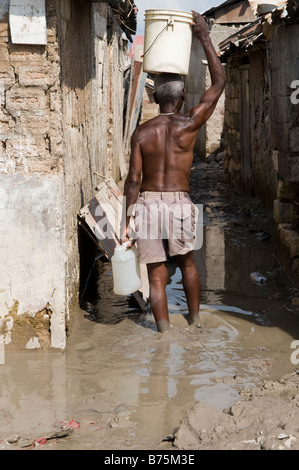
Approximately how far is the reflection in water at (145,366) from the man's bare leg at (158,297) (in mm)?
92

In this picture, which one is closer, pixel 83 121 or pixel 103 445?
pixel 103 445

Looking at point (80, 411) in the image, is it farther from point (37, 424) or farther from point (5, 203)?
point (5, 203)

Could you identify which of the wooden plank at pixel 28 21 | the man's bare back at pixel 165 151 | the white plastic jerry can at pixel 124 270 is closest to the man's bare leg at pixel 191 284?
the white plastic jerry can at pixel 124 270

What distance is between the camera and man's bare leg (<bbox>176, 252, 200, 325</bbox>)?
511 cm

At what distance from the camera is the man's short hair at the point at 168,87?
482 cm

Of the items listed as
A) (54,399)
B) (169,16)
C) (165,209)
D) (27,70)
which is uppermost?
(169,16)

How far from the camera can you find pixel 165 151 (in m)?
4.85

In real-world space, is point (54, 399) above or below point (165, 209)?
below

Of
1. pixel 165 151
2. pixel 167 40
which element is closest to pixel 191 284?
pixel 165 151

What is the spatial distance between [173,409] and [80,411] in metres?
0.54

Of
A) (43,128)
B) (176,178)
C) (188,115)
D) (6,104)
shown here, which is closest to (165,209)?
(176,178)

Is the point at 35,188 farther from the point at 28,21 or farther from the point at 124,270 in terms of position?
the point at 28,21

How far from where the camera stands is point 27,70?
4375mm

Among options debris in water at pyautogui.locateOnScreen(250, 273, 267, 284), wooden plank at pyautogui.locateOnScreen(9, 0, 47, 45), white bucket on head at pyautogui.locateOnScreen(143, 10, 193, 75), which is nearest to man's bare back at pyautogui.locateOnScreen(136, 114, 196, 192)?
white bucket on head at pyautogui.locateOnScreen(143, 10, 193, 75)
